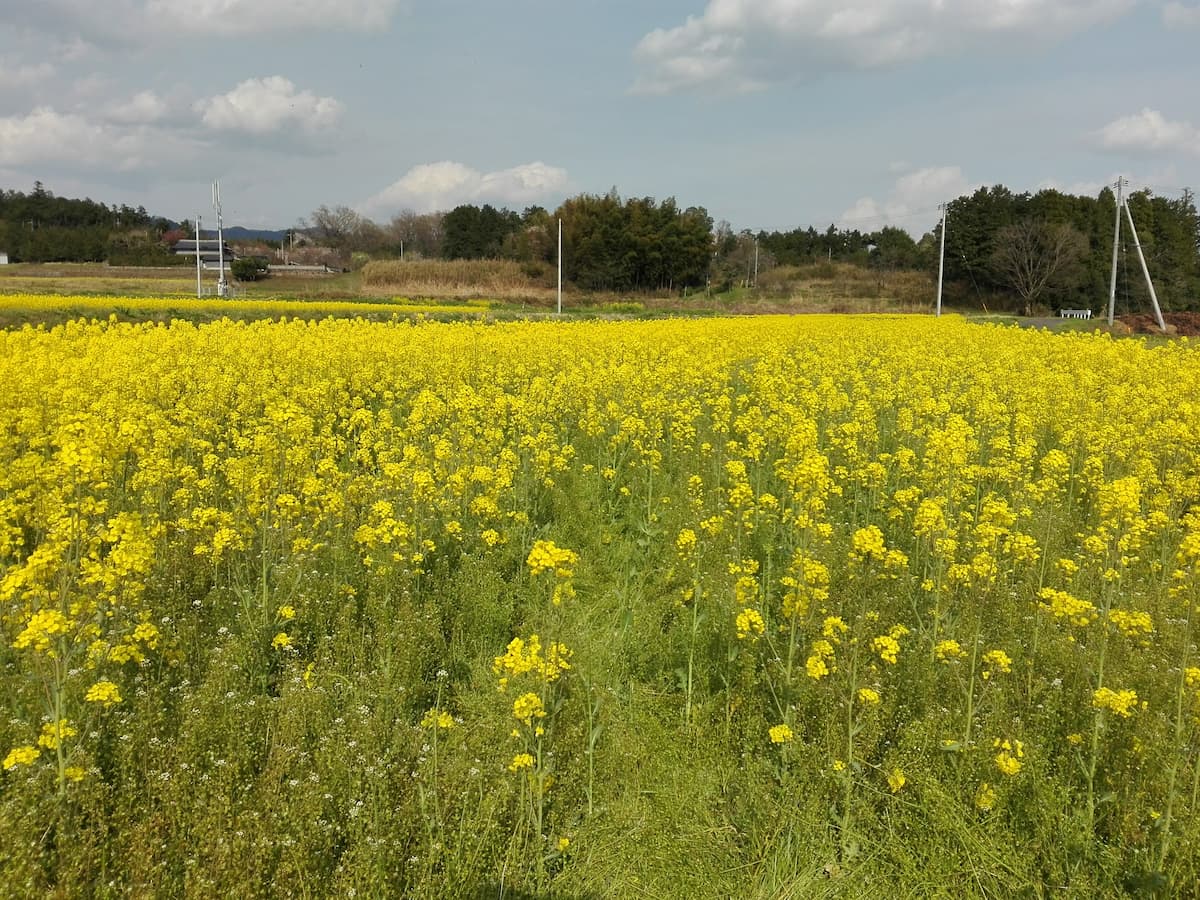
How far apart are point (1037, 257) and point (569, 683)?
66411 mm

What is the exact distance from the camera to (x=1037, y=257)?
57438 millimetres

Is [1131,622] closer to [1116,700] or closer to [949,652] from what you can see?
[1116,700]

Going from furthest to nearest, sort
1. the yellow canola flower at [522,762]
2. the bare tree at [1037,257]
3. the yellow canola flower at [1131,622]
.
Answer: the bare tree at [1037,257] → the yellow canola flower at [1131,622] → the yellow canola flower at [522,762]

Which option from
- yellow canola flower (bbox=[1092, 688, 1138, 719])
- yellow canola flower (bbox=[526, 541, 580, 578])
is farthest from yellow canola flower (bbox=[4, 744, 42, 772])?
yellow canola flower (bbox=[1092, 688, 1138, 719])

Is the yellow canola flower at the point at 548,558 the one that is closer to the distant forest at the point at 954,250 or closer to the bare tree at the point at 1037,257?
the distant forest at the point at 954,250

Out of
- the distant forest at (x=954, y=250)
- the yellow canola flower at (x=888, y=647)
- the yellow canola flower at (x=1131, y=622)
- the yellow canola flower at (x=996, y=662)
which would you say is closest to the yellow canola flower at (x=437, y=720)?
the yellow canola flower at (x=888, y=647)

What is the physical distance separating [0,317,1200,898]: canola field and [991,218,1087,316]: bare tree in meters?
60.2

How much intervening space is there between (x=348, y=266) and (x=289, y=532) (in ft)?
260

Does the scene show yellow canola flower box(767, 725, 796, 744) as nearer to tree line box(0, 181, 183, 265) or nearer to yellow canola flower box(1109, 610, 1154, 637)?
yellow canola flower box(1109, 610, 1154, 637)

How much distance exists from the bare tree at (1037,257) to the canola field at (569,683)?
6019 centimetres

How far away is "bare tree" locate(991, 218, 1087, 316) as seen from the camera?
5631 centimetres

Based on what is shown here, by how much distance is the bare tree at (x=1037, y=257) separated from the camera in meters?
56.3

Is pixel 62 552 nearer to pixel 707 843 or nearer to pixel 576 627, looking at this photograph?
pixel 576 627

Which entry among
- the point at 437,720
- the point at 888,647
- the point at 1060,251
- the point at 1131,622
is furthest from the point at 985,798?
the point at 1060,251
